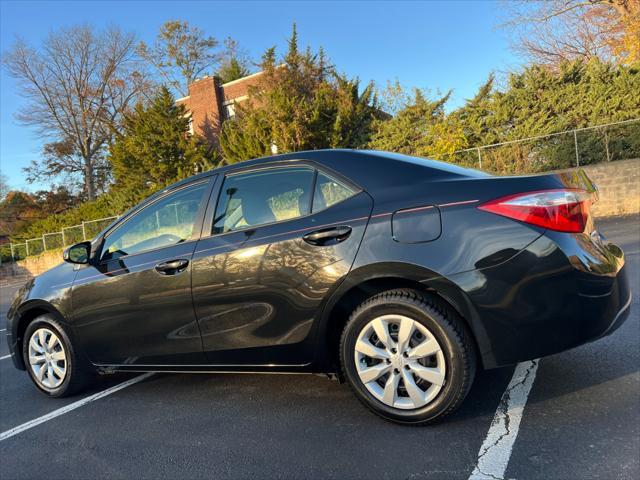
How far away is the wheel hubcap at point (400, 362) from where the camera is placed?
8.55 ft

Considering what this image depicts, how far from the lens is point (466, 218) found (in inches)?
99.9

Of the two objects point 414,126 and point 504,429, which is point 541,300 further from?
point 414,126

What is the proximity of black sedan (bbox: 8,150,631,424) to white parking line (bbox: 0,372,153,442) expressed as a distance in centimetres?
44

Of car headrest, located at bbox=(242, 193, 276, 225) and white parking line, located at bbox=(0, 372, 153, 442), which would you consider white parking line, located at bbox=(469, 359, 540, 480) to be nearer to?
car headrest, located at bbox=(242, 193, 276, 225)

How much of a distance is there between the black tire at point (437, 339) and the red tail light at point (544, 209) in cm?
59

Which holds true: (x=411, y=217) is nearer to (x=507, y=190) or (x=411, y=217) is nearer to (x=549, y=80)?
(x=507, y=190)

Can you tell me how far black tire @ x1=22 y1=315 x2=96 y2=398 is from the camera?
3.83 metres

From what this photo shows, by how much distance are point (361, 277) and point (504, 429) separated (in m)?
1.12

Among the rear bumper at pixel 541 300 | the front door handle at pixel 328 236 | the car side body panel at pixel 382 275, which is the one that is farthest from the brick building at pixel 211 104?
the rear bumper at pixel 541 300

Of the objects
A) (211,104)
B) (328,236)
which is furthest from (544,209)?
(211,104)

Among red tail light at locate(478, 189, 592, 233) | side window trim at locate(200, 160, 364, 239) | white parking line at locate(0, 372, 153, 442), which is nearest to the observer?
red tail light at locate(478, 189, 592, 233)

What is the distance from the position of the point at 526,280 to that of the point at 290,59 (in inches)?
710

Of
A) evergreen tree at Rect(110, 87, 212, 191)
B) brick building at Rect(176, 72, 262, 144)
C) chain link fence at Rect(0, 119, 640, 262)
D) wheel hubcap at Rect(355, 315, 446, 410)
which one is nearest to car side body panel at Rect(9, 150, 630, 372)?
wheel hubcap at Rect(355, 315, 446, 410)

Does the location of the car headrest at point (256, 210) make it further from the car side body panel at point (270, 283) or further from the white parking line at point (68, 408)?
the white parking line at point (68, 408)
